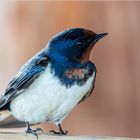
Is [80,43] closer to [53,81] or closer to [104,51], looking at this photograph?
[53,81]

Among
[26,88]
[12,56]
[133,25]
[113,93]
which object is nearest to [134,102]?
[113,93]

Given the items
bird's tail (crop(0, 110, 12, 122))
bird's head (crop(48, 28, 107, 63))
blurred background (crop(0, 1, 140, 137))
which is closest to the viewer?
bird's head (crop(48, 28, 107, 63))

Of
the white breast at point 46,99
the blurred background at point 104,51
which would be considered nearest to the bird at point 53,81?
the white breast at point 46,99

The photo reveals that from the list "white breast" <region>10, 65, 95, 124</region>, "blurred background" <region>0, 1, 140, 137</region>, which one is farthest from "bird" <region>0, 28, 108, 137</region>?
"blurred background" <region>0, 1, 140, 137</region>

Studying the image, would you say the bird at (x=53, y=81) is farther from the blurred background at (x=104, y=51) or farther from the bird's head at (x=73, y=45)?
the blurred background at (x=104, y=51)

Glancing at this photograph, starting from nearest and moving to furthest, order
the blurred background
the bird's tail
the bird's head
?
the bird's head < the bird's tail < the blurred background

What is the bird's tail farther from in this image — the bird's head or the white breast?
the bird's head
